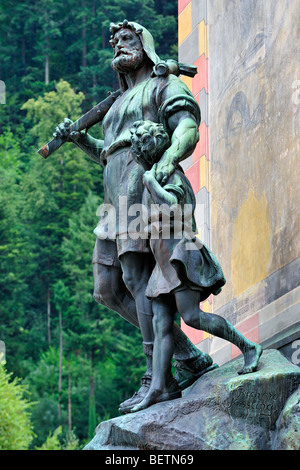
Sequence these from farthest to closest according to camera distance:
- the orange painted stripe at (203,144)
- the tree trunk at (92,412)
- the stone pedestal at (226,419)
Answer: the tree trunk at (92,412), the orange painted stripe at (203,144), the stone pedestal at (226,419)

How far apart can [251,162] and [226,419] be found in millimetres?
2493

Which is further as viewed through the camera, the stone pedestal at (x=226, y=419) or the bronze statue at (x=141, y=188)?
the bronze statue at (x=141, y=188)

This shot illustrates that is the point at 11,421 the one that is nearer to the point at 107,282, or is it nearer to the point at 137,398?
the point at 107,282

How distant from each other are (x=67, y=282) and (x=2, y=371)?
9769 mm

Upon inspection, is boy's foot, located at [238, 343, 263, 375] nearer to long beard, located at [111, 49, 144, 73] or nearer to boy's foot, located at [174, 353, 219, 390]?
boy's foot, located at [174, 353, 219, 390]

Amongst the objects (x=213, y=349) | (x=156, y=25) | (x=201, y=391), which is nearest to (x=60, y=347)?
(x=156, y=25)

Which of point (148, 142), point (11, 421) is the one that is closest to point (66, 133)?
point (148, 142)

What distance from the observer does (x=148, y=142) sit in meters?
5.06

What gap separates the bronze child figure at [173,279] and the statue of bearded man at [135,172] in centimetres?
10

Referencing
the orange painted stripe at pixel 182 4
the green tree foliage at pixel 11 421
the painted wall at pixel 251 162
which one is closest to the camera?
the painted wall at pixel 251 162

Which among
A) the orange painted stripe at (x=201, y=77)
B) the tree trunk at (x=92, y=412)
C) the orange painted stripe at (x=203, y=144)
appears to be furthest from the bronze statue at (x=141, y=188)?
the tree trunk at (x=92, y=412)

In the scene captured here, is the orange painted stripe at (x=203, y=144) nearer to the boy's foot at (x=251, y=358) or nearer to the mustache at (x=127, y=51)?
the mustache at (x=127, y=51)

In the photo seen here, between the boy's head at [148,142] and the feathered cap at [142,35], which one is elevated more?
the feathered cap at [142,35]

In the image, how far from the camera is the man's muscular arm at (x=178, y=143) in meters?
4.96
